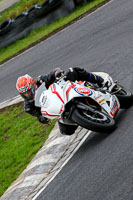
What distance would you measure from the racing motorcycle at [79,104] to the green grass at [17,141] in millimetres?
1990

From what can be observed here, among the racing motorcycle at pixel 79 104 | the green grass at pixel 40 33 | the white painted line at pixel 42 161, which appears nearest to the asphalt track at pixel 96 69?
the racing motorcycle at pixel 79 104

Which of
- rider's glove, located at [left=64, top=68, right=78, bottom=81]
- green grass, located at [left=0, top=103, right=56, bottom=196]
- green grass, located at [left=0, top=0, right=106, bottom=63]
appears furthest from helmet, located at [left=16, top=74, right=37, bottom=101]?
green grass, located at [left=0, top=0, right=106, bottom=63]

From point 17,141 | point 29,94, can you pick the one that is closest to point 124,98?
point 29,94

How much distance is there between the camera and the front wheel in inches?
280

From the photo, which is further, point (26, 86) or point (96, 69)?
point (96, 69)

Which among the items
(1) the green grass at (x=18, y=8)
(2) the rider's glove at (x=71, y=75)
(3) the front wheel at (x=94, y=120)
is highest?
(2) the rider's glove at (x=71, y=75)

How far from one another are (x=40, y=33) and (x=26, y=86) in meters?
11.2

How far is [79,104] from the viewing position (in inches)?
291

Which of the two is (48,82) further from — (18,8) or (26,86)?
(18,8)

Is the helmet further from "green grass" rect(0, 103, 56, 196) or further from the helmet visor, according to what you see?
"green grass" rect(0, 103, 56, 196)

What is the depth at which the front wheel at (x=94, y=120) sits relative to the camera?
7121 millimetres

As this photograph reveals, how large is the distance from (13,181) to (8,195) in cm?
78

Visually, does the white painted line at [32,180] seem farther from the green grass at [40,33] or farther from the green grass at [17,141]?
the green grass at [40,33]

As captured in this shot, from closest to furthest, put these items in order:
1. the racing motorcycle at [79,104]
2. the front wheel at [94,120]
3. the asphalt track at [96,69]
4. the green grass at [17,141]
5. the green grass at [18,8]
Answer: the asphalt track at [96,69]
the front wheel at [94,120]
the racing motorcycle at [79,104]
the green grass at [17,141]
the green grass at [18,8]
